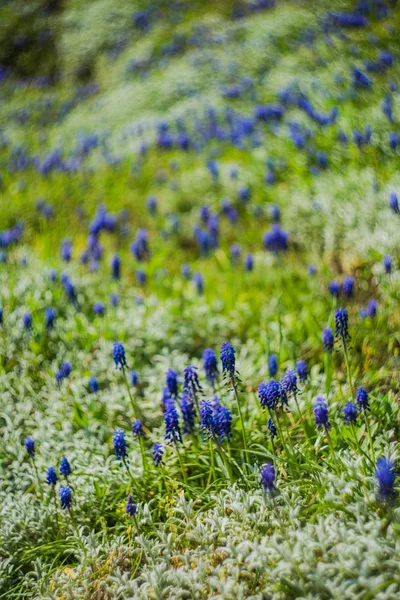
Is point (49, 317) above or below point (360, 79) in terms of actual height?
below

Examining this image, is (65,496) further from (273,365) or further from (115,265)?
(115,265)

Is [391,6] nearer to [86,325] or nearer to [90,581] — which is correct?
[86,325]

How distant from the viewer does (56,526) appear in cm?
315

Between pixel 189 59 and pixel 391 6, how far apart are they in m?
4.95

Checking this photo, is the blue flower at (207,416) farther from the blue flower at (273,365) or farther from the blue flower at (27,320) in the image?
the blue flower at (27,320)

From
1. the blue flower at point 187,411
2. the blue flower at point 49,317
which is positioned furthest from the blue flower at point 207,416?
the blue flower at point 49,317

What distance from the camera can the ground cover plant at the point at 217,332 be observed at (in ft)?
8.60

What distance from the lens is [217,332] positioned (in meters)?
4.64

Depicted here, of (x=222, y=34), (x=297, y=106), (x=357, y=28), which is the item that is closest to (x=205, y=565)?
(x=297, y=106)

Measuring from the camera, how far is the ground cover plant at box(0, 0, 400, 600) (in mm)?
2621

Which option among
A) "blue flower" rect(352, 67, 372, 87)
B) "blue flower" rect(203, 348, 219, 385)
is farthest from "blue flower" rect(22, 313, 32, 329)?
"blue flower" rect(352, 67, 372, 87)

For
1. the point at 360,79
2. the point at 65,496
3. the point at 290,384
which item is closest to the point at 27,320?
the point at 65,496

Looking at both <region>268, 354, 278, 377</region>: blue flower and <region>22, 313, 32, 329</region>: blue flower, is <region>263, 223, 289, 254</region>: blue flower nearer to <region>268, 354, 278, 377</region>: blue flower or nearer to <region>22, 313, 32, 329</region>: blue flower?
<region>268, 354, 278, 377</region>: blue flower

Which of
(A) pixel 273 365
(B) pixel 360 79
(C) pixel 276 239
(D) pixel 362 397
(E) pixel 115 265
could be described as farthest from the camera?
(B) pixel 360 79
